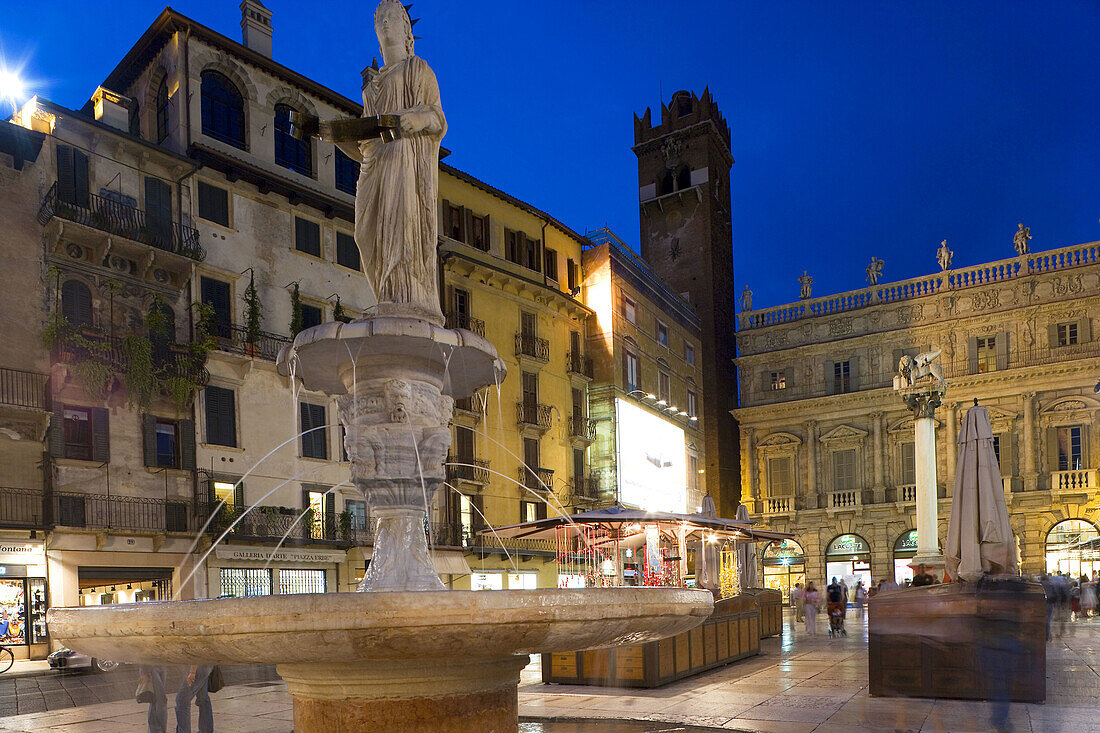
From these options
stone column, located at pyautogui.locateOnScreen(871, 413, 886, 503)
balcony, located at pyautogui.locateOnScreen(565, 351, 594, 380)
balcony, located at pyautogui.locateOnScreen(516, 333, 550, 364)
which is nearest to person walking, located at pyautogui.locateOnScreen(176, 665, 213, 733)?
balcony, located at pyautogui.locateOnScreen(516, 333, 550, 364)

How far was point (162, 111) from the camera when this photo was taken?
2439 cm

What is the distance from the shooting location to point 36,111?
68.6 feet

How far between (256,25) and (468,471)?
14.8 metres

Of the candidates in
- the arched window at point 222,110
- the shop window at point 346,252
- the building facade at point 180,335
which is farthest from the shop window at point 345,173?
the arched window at point 222,110

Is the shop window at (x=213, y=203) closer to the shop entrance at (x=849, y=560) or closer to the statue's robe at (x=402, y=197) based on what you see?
the statue's robe at (x=402, y=197)

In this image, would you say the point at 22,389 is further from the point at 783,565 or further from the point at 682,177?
the point at 682,177

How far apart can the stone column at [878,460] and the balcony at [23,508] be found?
34.4 meters

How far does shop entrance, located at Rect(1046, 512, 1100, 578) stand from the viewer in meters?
36.7

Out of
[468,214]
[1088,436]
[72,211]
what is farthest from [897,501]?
[72,211]

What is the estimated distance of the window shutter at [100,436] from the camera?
2062cm

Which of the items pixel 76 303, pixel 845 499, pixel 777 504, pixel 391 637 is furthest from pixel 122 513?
pixel 845 499

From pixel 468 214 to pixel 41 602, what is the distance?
1782 cm

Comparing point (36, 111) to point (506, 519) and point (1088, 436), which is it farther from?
point (1088, 436)

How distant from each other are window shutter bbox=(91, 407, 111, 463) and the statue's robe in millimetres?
15609
